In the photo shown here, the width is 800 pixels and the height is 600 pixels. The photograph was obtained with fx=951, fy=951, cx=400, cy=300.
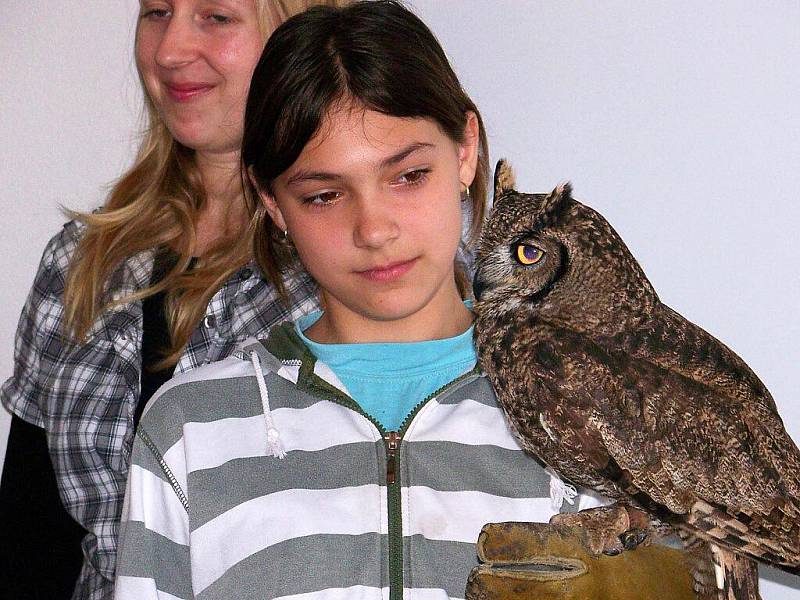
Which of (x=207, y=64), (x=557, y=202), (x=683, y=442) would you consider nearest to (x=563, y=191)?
(x=557, y=202)

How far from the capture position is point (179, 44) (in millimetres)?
1431

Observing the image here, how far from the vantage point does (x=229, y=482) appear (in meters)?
1.08

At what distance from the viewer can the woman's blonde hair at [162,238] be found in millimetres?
1424

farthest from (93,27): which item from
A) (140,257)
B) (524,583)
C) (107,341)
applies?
(524,583)

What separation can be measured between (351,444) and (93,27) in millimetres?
1149

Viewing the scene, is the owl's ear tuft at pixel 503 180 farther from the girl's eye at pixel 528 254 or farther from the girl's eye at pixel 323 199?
the girl's eye at pixel 323 199

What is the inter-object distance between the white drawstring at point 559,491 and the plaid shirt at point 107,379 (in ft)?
1.72

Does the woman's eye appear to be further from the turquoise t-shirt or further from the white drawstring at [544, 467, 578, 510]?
the white drawstring at [544, 467, 578, 510]

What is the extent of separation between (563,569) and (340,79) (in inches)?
22.5

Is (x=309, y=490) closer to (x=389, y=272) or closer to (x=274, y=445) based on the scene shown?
(x=274, y=445)

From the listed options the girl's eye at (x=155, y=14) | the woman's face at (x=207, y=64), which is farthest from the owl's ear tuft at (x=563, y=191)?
the girl's eye at (x=155, y=14)

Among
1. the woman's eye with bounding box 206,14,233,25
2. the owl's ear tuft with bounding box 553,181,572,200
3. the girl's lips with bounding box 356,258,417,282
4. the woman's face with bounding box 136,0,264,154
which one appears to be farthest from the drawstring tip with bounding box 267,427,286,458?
the woman's eye with bounding box 206,14,233,25

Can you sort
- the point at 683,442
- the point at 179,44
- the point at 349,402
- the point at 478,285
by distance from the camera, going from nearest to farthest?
1. the point at 683,442
2. the point at 478,285
3. the point at 349,402
4. the point at 179,44

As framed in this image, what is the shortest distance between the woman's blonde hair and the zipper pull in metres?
0.44
